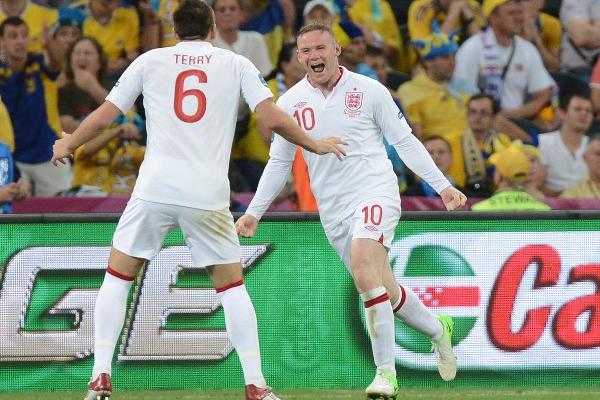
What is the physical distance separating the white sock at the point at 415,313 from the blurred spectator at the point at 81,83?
507cm

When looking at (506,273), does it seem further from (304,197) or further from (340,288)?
(304,197)

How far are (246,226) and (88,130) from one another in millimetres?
1403

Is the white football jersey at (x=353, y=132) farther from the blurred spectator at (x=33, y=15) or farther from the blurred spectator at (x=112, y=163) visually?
the blurred spectator at (x=33, y=15)

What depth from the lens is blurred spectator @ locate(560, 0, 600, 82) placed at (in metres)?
13.5

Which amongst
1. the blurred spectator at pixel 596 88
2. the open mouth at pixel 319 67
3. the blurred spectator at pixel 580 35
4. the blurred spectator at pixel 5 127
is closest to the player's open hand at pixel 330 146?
the open mouth at pixel 319 67

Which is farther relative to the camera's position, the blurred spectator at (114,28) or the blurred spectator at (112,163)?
the blurred spectator at (114,28)

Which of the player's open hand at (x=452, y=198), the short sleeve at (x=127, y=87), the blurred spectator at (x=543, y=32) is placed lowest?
the player's open hand at (x=452, y=198)

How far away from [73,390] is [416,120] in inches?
196

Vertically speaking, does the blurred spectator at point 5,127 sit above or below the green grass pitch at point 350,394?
above

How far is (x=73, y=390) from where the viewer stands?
29.4 feet

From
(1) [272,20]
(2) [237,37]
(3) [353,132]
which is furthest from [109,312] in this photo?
(1) [272,20]

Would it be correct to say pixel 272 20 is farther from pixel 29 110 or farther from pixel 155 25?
pixel 29 110

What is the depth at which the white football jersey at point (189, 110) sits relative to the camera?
23.2 ft

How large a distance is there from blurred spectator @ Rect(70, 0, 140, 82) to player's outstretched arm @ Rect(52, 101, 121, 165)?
18.2 ft
